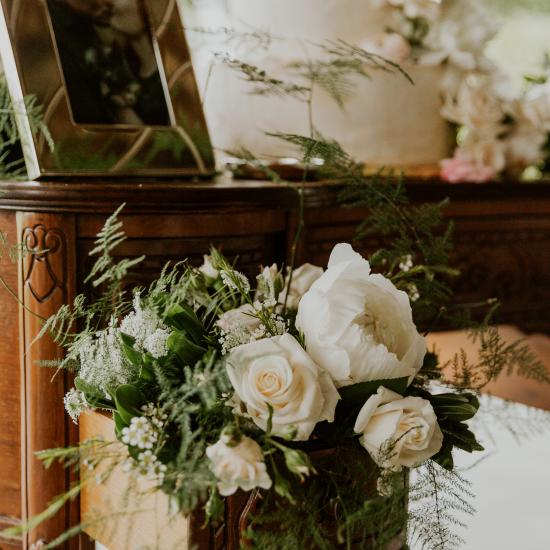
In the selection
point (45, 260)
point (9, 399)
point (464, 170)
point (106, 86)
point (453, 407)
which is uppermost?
point (464, 170)

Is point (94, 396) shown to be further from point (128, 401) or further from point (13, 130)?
point (13, 130)

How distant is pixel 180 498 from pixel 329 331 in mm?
202

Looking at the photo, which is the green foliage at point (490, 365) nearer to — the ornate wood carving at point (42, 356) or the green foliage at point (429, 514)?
the green foliage at point (429, 514)

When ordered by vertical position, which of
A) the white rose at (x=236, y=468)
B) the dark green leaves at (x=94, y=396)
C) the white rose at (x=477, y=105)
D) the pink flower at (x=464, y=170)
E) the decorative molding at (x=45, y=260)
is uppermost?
the white rose at (x=477, y=105)

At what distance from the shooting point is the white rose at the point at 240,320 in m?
0.78

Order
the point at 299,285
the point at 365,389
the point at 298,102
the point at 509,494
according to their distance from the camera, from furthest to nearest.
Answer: the point at 298,102, the point at 509,494, the point at 299,285, the point at 365,389

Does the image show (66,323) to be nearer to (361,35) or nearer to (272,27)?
(272,27)

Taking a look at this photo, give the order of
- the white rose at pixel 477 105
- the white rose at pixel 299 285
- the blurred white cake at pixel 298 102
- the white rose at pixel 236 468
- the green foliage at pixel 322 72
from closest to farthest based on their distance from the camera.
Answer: the white rose at pixel 236 468
the white rose at pixel 299 285
the green foliage at pixel 322 72
the blurred white cake at pixel 298 102
the white rose at pixel 477 105

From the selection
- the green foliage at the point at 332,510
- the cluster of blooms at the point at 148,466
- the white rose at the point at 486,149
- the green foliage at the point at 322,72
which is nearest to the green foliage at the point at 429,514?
the green foliage at the point at 332,510

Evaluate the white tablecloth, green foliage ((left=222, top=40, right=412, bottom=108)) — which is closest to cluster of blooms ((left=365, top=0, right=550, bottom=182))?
green foliage ((left=222, top=40, right=412, bottom=108))

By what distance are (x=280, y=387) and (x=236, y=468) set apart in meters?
0.08

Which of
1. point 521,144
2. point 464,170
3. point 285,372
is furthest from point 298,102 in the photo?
point 285,372

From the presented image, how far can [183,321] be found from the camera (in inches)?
31.4

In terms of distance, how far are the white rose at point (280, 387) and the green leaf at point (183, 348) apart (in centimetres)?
6
